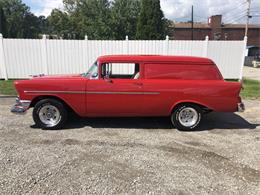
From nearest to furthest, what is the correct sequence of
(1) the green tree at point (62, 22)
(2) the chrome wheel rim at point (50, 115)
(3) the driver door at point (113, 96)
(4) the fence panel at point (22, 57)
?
(3) the driver door at point (113, 96)
(2) the chrome wheel rim at point (50, 115)
(4) the fence panel at point (22, 57)
(1) the green tree at point (62, 22)

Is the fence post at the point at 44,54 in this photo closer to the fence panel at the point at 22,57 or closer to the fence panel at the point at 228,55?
the fence panel at the point at 22,57

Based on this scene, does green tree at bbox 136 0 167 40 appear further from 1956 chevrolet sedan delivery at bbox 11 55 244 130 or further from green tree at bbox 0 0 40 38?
green tree at bbox 0 0 40 38

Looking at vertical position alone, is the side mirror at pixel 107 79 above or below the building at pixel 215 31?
below

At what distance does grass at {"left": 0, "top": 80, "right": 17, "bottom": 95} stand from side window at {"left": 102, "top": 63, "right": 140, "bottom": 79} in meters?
5.29

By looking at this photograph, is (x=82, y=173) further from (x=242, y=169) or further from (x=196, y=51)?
(x=196, y=51)

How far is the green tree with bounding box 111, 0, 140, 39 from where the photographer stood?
24.6 meters

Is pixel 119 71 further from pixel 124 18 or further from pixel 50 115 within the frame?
pixel 124 18

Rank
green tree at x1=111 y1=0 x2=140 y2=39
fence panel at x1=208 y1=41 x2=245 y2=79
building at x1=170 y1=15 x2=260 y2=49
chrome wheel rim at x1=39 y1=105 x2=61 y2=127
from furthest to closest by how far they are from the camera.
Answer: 1. building at x1=170 y1=15 x2=260 y2=49
2. green tree at x1=111 y1=0 x2=140 y2=39
3. fence panel at x1=208 y1=41 x2=245 y2=79
4. chrome wheel rim at x1=39 y1=105 x2=61 y2=127

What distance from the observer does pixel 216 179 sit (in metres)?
3.63

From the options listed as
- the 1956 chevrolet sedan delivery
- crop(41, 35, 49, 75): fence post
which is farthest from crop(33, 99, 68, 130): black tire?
crop(41, 35, 49, 75): fence post

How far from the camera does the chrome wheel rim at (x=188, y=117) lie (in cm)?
576

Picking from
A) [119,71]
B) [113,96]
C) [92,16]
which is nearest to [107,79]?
[113,96]

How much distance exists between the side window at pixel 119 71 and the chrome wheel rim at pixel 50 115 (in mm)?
1368

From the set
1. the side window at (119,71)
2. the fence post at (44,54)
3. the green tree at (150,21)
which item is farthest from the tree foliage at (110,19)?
the side window at (119,71)
